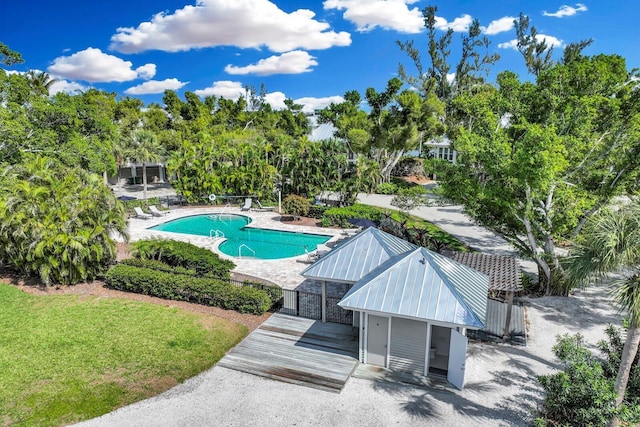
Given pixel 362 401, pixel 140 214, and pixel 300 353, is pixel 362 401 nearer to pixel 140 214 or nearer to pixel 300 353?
pixel 300 353

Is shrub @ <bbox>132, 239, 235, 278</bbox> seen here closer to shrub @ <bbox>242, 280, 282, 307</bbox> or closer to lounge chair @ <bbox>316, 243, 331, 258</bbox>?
shrub @ <bbox>242, 280, 282, 307</bbox>

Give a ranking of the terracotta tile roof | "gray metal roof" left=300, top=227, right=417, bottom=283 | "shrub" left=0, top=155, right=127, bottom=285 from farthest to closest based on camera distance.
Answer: "shrub" left=0, top=155, right=127, bottom=285
"gray metal roof" left=300, top=227, right=417, bottom=283
the terracotta tile roof

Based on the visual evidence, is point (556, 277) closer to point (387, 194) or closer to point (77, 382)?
point (77, 382)

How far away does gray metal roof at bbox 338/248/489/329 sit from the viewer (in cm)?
1052

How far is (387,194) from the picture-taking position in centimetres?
4328

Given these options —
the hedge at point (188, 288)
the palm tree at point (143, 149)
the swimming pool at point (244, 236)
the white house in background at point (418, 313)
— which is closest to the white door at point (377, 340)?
the white house in background at point (418, 313)

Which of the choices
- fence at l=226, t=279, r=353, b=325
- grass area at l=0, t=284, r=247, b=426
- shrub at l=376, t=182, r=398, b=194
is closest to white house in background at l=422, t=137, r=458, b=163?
shrub at l=376, t=182, r=398, b=194

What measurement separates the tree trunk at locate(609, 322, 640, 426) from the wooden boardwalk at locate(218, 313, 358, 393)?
6385 millimetres

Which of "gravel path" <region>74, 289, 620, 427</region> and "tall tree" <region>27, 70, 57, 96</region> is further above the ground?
"tall tree" <region>27, 70, 57, 96</region>

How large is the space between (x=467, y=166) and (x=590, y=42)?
3571 centimetres

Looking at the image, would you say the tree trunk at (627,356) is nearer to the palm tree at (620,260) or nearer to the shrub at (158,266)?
the palm tree at (620,260)

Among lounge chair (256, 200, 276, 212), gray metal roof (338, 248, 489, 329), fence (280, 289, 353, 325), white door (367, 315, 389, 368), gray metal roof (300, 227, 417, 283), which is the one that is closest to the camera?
gray metal roof (338, 248, 489, 329)

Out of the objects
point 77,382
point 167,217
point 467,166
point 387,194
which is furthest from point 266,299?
point 387,194

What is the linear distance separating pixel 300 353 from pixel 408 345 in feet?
11.3
